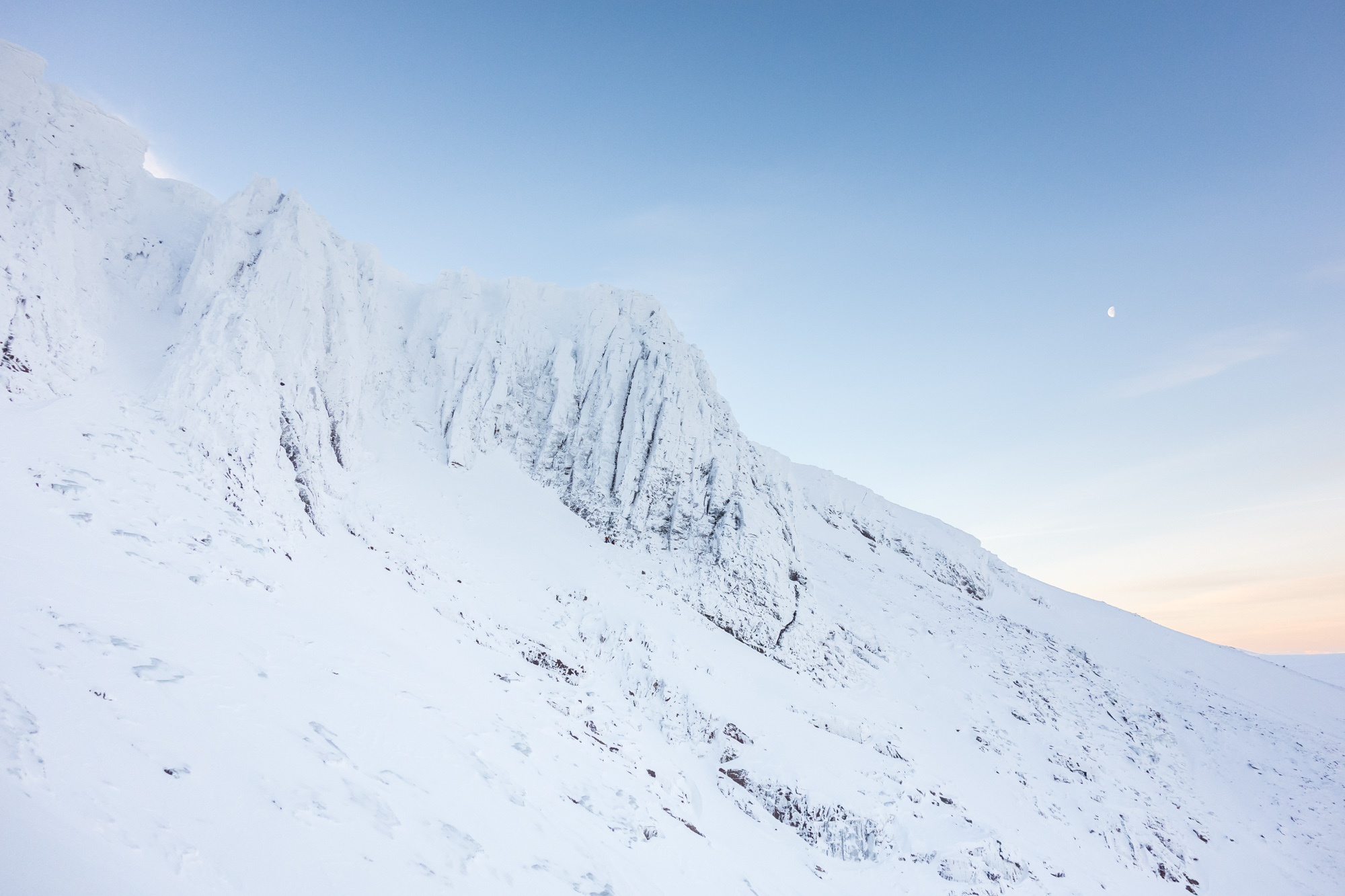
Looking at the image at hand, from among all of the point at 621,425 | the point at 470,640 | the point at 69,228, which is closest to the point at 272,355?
the point at 69,228

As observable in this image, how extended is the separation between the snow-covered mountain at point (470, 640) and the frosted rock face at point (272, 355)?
0.46 ft

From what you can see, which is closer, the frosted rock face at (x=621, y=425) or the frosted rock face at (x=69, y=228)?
the frosted rock face at (x=69, y=228)

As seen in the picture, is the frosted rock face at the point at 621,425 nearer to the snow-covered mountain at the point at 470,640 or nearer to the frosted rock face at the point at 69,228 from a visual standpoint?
the snow-covered mountain at the point at 470,640

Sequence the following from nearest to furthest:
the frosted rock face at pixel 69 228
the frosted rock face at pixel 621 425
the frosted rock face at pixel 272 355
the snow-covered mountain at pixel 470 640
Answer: the snow-covered mountain at pixel 470 640, the frosted rock face at pixel 69 228, the frosted rock face at pixel 272 355, the frosted rock face at pixel 621 425

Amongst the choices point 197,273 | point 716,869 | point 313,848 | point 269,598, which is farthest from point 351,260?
point 716,869

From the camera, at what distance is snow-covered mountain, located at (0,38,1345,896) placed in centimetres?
668

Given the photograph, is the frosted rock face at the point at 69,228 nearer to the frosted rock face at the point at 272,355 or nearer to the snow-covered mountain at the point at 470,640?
the snow-covered mountain at the point at 470,640

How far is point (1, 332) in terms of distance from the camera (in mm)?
13062

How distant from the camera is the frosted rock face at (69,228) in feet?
45.5

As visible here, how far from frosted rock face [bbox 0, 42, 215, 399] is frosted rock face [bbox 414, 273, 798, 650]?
1161 cm

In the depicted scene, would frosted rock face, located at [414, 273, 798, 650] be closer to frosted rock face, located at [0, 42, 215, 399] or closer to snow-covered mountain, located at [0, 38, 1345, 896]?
snow-covered mountain, located at [0, 38, 1345, 896]

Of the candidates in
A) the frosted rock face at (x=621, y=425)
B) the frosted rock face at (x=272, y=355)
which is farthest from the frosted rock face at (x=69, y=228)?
the frosted rock face at (x=621, y=425)

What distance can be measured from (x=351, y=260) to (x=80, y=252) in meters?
9.43

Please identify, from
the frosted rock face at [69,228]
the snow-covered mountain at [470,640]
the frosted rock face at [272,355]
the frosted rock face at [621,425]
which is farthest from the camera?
the frosted rock face at [621,425]
